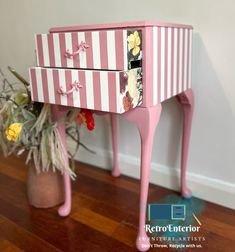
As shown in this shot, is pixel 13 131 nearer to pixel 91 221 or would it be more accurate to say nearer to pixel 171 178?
pixel 91 221

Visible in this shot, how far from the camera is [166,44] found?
0.92 meters

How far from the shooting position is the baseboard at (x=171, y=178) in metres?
1.25

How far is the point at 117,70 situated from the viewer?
82cm

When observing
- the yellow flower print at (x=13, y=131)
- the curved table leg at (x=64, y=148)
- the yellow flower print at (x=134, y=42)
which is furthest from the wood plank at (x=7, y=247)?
the yellow flower print at (x=134, y=42)

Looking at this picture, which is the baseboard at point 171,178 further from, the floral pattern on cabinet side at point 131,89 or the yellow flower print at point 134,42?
the yellow flower print at point 134,42

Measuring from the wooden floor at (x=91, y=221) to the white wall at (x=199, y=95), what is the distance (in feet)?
0.44

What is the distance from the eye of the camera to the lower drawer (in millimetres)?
802

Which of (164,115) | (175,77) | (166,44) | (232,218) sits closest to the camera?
(166,44)

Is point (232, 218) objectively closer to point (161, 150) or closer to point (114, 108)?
point (161, 150)

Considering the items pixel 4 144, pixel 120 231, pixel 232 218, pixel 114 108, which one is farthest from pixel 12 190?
pixel 232 218

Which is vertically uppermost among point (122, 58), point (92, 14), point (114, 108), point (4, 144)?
point (92, 14)

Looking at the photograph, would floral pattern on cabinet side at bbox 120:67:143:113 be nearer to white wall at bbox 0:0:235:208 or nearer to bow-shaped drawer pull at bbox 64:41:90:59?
bow-shaped drawer pull at bbox 64:41:90:59

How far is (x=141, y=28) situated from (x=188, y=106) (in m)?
0.49

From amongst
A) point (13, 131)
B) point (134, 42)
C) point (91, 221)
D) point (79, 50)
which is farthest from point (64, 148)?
point (134, 42)
